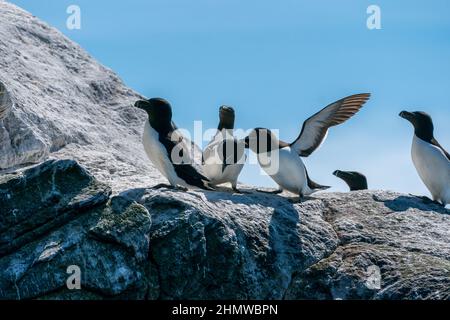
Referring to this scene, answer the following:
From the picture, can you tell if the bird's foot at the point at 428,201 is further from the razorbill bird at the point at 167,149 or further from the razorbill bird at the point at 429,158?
the razorbill bird at the point at 167,149

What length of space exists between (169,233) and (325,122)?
4.70m

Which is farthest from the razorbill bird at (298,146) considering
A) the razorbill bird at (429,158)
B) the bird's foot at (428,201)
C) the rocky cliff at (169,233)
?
the bird's foot at (428,201)

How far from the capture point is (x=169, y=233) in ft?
44.1

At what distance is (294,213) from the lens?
49.9ft

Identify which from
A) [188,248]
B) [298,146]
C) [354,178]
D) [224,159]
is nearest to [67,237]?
[188,248]

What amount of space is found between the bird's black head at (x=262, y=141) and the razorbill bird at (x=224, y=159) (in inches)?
8.6

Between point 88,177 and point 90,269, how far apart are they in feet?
4.45

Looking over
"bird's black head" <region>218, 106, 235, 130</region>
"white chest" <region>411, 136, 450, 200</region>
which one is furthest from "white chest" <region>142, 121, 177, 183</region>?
"white chest" <region>411, 136, 450, 200</region>

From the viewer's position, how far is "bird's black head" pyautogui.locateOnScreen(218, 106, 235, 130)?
666 inches

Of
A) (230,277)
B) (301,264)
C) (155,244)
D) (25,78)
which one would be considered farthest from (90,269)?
(25,78)

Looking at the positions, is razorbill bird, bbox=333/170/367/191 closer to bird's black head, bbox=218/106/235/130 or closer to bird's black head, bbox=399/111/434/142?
bird's black head, bbox=399/111/434/142
